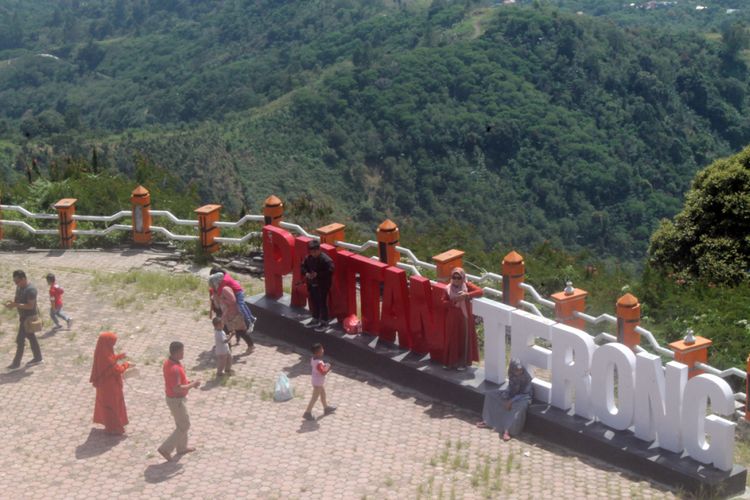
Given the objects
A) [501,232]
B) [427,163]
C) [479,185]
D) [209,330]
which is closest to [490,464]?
[209,330]

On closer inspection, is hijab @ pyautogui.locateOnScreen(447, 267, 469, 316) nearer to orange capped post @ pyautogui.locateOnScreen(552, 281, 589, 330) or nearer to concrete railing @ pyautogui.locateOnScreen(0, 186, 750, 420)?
concrete railing @ pyautogui.locateOnScreen(0, 186, 750, 420)

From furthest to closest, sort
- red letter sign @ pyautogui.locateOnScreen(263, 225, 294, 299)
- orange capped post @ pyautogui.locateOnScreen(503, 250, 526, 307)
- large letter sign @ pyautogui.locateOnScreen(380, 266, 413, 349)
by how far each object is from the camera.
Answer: red letter sign @ pyautogui.locateOnScreen(263, 225, 294, 299) → orange capped post @ pyautogui.locateOnScreen(503, 250, 526, 307) → large letter sign @ pyautogui.locateOnScreen(380, 266, 413, 349)

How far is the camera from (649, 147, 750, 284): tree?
1942 cm

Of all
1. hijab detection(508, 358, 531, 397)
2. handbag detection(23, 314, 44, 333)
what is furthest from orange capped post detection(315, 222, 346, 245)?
hijab detection(508, 358, 531, 397)

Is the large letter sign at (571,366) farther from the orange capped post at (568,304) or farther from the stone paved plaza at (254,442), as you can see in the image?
the orange capped post at (568,304)

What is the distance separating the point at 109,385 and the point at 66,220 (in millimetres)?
8514

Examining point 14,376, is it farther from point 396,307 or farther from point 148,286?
point 396,307

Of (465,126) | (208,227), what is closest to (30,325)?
(208,227)

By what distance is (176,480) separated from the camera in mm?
12500

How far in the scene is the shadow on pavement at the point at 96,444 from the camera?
514 inches

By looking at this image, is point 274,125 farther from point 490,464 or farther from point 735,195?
point 490,464

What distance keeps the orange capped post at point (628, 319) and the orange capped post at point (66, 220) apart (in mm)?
10886

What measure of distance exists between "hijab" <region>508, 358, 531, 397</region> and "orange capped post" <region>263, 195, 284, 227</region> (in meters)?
6.11

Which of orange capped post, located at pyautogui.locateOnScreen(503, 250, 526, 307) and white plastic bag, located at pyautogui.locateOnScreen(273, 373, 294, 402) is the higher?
orange capped post, located at pyautogui.locateOnScreen(503, 250, 526, 307)
